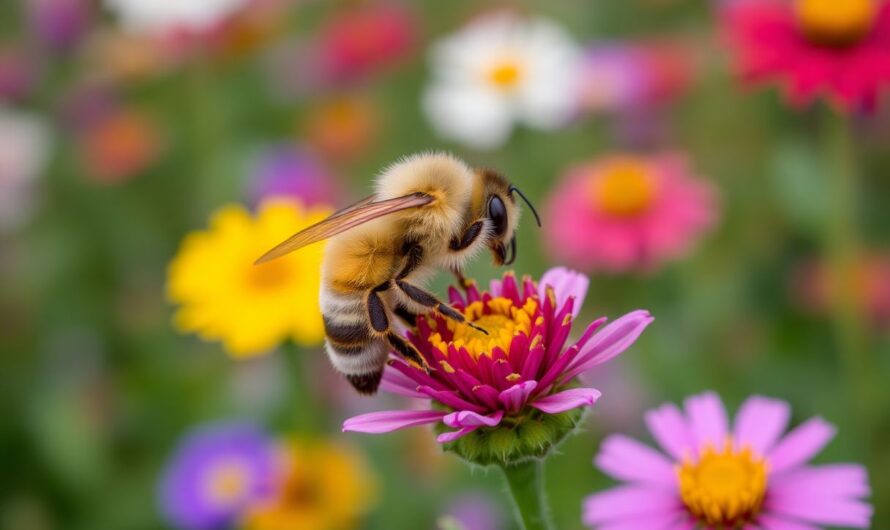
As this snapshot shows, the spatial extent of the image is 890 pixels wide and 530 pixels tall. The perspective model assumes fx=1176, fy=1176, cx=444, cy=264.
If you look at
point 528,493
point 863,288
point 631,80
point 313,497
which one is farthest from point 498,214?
point 631,80

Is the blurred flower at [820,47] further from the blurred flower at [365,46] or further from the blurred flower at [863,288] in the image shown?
the blurred flower at [365,46]

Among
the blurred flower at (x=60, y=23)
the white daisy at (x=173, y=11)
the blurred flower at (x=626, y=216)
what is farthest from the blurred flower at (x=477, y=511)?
the blurred flower at (x=60, y=23)

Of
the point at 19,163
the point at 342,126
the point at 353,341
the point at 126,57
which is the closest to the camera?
the point at 353,341

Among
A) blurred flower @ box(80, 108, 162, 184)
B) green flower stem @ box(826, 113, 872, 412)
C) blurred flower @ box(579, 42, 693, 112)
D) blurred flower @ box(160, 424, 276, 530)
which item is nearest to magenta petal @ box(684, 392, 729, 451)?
green flower stem @ box(826, 113, 872, 412)

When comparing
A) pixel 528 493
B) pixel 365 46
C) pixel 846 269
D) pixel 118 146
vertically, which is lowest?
pixel 528 493

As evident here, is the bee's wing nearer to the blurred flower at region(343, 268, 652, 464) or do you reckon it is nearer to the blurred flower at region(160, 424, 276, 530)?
the blurred flower at region(343, 268, 652, 464)

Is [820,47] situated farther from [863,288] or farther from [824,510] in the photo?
[824,510]

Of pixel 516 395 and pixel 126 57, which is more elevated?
pixel 126 57

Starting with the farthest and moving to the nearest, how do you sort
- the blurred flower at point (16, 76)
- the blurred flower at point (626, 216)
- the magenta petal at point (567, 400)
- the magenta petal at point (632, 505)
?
the blurred flower at point (16, 76)
the blurred flower at point (626, 216)
the magenta petal at point (632, 505)
the magenta petal at point (567, 400)
